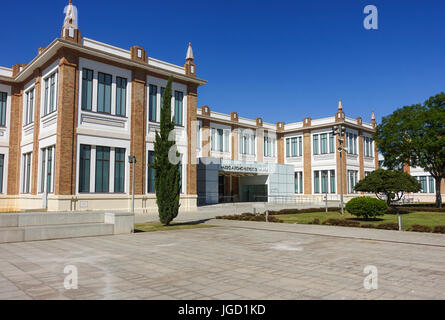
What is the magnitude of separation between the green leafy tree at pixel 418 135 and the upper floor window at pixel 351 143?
12437 millimetres

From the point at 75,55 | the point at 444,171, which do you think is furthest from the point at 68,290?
the point at 444,171

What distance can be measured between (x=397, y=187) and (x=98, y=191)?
21.7 metres

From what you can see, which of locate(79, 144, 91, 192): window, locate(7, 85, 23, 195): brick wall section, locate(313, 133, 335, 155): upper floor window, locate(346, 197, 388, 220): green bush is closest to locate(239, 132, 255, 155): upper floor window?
locate(313, 133, 335, 155): upper floor window

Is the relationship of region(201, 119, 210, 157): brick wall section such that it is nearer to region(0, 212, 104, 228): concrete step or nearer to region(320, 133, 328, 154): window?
region(320, 133, 328, 154): window

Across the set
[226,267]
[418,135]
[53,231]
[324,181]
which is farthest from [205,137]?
[226,267]

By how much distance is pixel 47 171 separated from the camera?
80.7ft

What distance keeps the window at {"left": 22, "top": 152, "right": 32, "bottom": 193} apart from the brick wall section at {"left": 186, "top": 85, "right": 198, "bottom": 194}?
1257 cm

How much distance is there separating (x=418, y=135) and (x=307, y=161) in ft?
62.4

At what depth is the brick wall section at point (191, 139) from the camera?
30.0 m

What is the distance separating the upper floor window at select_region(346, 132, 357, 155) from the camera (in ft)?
163

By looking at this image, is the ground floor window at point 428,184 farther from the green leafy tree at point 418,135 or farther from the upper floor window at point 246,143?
the upper floor window at point 246,143
